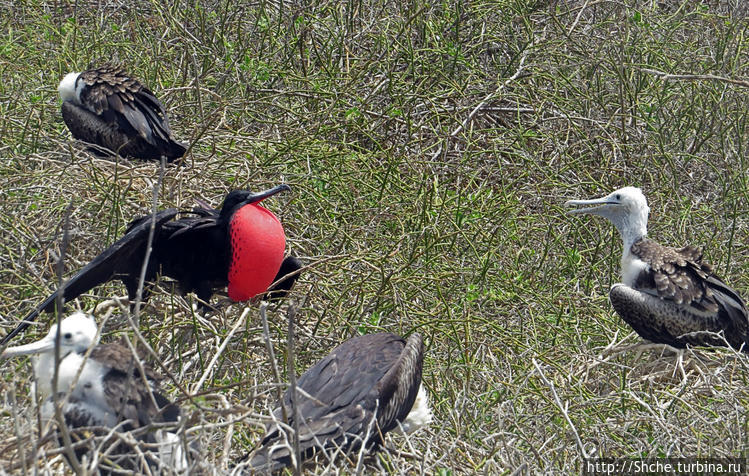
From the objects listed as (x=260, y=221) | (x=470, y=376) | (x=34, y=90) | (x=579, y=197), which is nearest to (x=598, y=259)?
(x=579, y=197)

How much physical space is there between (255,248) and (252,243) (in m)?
0.02

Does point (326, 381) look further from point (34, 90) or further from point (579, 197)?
point (34, 90)

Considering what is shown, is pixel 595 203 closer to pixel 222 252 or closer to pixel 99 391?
pixel 222 252

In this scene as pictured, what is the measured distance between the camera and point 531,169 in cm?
430

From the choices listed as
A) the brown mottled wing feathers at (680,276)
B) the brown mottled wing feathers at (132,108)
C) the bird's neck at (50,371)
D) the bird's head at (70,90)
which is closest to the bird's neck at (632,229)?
the brown mottled wing feathers at (680,276)

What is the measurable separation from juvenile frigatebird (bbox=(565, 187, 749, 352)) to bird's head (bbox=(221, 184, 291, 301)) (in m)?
1.23

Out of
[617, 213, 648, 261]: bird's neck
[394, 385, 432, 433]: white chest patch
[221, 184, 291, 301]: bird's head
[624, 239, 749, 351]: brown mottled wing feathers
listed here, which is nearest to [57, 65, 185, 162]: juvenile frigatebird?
[221, 184, 291, 301]: bird's head

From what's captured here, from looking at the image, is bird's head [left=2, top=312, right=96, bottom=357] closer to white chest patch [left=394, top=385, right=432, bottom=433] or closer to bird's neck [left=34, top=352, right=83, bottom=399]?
bird's neck [left=34, top=352, right=83, bottom=399]

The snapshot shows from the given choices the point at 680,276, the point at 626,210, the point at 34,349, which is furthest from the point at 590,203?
the point at 34,349

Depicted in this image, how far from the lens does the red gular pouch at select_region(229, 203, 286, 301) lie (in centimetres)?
328

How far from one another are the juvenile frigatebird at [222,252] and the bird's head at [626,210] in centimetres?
118

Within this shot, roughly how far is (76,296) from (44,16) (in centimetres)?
239

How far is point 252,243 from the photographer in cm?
328

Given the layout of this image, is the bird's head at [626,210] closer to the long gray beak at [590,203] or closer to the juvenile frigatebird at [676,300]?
the long gray beak at [590,203]
